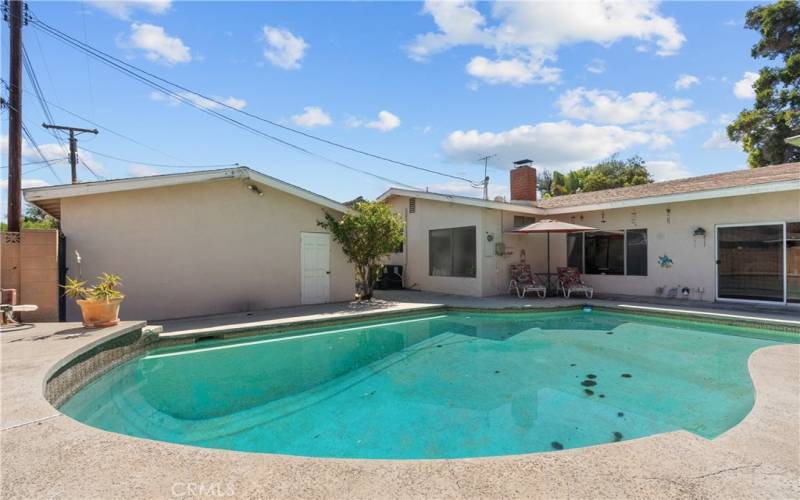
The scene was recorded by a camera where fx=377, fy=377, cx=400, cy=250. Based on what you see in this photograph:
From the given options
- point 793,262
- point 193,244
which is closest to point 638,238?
point 793,262

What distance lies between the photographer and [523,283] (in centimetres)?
1195

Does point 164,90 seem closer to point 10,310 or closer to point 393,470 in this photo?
point 10,310

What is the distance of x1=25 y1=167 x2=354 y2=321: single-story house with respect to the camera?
805cm

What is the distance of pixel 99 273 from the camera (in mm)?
8109

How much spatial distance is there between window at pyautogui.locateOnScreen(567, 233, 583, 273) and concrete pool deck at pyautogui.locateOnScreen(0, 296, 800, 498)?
35.3ft

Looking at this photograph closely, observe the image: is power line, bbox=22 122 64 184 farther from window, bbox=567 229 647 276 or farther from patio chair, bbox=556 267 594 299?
window, bbox=567 229 647 276

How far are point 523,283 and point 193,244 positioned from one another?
9.43 meters

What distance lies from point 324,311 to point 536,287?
21.2 feet

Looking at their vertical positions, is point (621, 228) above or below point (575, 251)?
above

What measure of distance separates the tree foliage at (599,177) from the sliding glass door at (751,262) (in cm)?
1828

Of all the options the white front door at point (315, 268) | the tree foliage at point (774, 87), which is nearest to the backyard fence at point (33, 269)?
the white front door at point (315, 268)

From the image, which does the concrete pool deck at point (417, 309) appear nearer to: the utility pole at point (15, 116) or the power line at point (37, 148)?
the utility pole at point (15, 116)

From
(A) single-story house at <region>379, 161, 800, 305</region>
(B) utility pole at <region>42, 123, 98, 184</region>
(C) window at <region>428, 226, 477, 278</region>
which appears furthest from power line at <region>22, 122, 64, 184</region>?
(A) single-story house at <region>379, 161, 800, 305</region>

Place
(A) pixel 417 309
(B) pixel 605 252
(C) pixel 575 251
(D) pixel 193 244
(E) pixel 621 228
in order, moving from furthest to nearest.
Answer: (C) pixel 575 251 → (B) pixel 605 252 → (E) pixel 621 228 → (A) pixel 417 309 → (D) pixel 193 244
